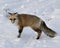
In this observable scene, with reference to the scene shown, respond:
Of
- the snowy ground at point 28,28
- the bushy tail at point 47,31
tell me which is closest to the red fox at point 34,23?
the bushy tail at point 47,31

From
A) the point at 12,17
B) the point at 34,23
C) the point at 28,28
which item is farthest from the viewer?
the point at 28,28

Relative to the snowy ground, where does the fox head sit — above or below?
above

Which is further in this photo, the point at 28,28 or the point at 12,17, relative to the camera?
the point at 28,28

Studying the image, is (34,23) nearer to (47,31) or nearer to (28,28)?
(47,31)

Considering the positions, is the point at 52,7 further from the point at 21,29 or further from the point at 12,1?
the point at 21,29

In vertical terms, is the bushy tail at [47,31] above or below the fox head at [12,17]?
below

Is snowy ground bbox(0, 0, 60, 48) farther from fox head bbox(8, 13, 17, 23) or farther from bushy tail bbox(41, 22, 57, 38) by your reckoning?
fox head bbox(8, 13, 17, 23)

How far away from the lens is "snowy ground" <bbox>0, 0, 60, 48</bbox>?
310 inches

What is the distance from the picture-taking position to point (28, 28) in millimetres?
9266

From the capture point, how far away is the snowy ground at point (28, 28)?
25.8 feet

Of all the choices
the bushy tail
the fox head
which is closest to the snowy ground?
the bushy tail

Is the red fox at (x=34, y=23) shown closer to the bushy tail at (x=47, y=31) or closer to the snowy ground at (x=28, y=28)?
the bushy tail at (x=47, y=31)

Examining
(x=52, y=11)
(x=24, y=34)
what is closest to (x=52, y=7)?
(x=52, y=11)

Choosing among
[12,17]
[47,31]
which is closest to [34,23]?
[47,31]
